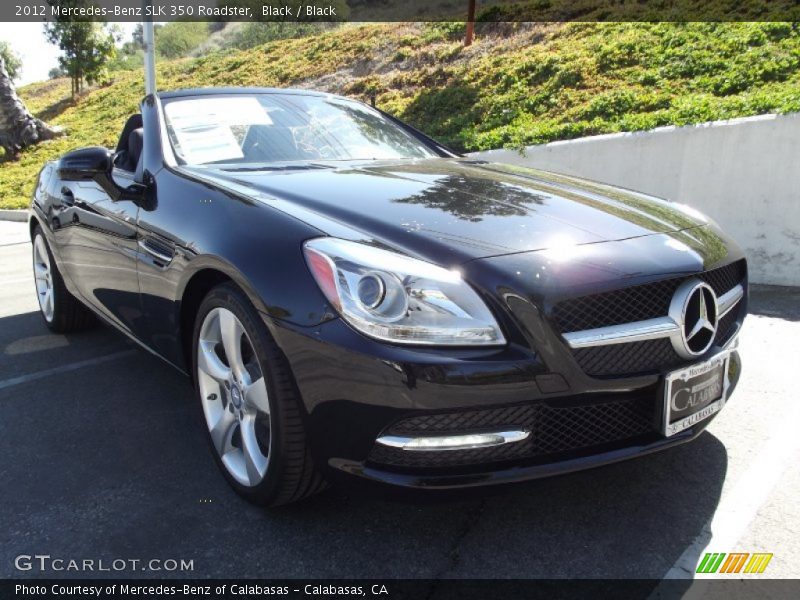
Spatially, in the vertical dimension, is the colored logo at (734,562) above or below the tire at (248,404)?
below

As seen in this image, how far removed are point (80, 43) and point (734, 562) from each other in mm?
29233

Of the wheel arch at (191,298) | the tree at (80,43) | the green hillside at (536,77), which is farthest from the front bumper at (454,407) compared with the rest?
the tree at (80,43)

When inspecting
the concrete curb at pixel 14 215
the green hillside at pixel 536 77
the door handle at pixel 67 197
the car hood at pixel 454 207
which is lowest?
the concrete curb at pixel 14 215

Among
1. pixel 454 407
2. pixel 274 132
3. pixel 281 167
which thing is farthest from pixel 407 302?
pixel 274 132

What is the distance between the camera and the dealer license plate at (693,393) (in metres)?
1.95

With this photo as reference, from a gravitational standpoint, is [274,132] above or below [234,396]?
above

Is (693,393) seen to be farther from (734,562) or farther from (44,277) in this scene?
(44,277)

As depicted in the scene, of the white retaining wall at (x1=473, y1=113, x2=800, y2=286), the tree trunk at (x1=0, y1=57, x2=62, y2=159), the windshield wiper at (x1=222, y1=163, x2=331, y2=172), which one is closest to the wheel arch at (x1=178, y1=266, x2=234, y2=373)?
the windshield wiper at (x1=222, y1=163, x2=331, y2=172)

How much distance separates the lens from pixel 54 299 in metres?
4.33

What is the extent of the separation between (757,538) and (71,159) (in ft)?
10.2

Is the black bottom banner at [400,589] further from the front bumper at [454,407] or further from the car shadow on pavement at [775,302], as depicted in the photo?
the car shadow on pavement at [775,302]

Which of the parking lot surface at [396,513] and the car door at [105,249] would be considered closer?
the parking lot surface at [396,513]

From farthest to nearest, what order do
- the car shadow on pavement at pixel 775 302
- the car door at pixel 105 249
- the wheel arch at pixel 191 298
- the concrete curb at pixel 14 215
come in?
the concrete curb at pixel 14 215 → the car shadow on pavement at pixel 775 302 → the car door at pixel 105 249 → the wheel arch at pixel 191 298

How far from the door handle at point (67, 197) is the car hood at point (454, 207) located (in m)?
→ 1.22
